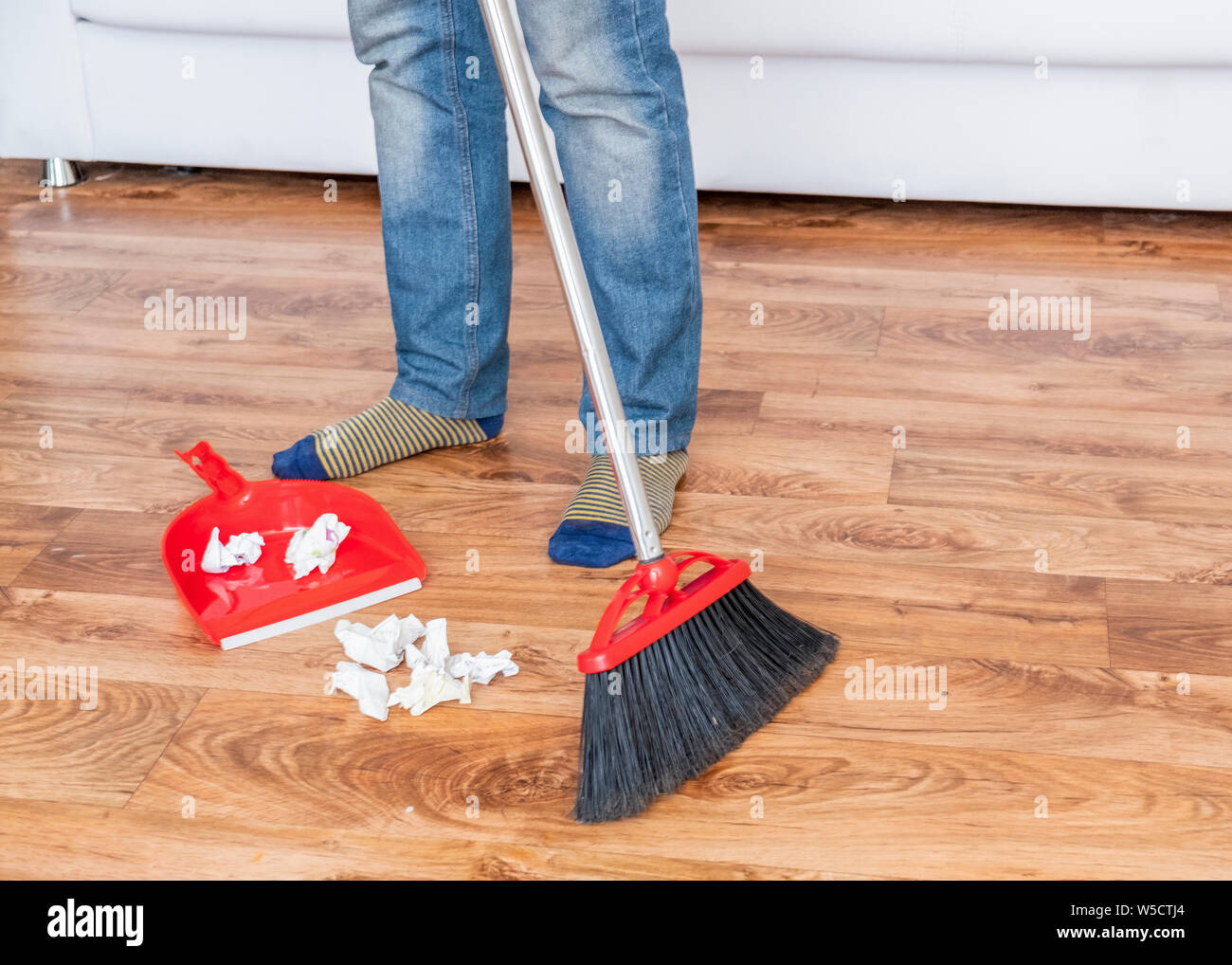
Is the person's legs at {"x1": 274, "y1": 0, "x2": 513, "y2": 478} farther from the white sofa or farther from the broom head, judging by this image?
the white sofa

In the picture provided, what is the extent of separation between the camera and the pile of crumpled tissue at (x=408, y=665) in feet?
3.41

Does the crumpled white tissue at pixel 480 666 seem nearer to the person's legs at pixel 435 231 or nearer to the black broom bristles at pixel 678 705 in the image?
the black broom bristles at pixel 678 705

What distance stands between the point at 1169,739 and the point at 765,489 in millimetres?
466

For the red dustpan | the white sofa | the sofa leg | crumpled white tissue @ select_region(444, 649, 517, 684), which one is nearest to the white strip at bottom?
the red dustpan

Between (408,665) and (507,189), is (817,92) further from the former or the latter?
(408,665)

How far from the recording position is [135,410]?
4.98ft

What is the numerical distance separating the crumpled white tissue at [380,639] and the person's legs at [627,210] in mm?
165

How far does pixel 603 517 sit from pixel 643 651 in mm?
306

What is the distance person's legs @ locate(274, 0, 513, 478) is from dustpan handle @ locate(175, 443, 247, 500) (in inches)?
5.4

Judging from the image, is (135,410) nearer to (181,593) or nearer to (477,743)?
(181,593)

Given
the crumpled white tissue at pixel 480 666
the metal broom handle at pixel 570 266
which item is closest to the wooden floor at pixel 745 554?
the crumpled white tissue at pixel 480 666

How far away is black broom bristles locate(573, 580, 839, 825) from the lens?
923 millimetres

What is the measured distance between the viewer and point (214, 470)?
3.93 ft
